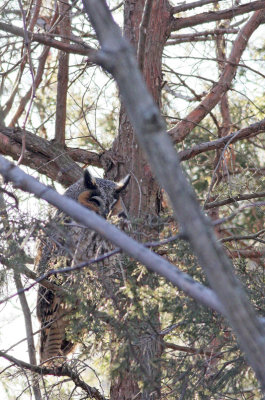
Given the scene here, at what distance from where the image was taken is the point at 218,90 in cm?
438

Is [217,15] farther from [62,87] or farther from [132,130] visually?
[62,87]

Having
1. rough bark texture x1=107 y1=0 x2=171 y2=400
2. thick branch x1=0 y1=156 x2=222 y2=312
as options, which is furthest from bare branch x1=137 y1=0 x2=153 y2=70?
thick branch x1=0 y1=156 x2=222 y2=312

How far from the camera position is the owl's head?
155 inches

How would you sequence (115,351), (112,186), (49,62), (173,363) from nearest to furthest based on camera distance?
(115,351) < (173,363) < (112,186) < (49,62)

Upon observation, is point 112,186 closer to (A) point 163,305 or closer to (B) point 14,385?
(B) point 14,385

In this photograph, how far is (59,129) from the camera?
4215 mm

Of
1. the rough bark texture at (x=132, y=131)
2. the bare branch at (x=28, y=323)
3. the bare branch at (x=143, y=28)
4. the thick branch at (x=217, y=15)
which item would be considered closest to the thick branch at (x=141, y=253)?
the bare branch at (x=28, y=323)

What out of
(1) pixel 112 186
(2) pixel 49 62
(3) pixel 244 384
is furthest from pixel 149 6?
(2) pixel 49 62

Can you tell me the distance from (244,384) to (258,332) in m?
1.37

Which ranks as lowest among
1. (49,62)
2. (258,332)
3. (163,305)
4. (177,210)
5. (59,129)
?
(258,332)

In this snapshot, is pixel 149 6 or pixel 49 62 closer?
pixel 149 6

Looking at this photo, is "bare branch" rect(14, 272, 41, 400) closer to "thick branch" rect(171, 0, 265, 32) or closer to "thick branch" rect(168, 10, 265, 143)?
"thick branch" rect(168, 10, 265, 143)

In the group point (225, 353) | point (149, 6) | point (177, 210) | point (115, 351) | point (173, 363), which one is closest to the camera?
point (177, 210)

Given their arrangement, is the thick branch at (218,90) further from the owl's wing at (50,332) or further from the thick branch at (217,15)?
the owl's wing at (50,332)
